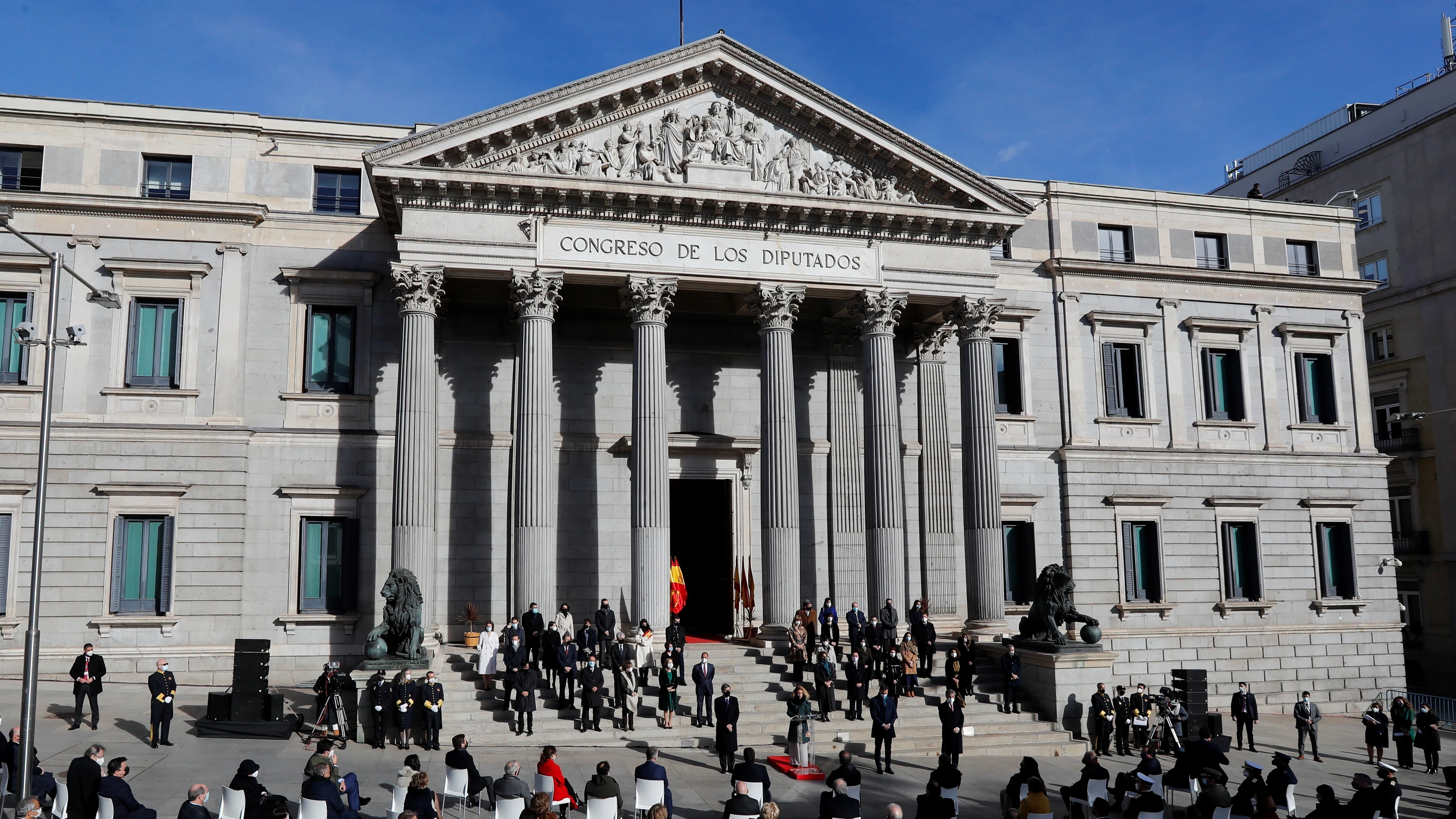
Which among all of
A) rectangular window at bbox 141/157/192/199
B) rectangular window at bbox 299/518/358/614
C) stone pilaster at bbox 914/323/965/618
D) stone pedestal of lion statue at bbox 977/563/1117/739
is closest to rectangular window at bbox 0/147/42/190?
rectangular window at bbox 141/157/192/199

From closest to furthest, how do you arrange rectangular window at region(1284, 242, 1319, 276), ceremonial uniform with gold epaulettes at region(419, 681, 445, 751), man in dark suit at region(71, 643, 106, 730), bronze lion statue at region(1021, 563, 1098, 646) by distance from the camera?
ceremonial uniform with gold epaulettes at region(419, 681, 445, 751)
man in dark suit at region(71, 643, 106, 730)
bronze lion statue at region(1021, 563, 1098, 646)
rectangular window at region(1284, 242, 1319, 276)

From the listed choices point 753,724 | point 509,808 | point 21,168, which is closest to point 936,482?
point 753,724

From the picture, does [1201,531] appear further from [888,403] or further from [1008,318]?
[888,403]

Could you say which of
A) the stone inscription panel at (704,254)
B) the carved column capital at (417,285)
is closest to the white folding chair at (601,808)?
the carved column capital at (417,285)

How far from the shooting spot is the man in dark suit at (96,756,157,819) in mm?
13508

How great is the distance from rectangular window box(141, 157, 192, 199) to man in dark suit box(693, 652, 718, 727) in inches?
775

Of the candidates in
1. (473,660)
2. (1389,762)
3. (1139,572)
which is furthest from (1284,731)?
(473,660)

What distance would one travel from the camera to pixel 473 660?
991 inches

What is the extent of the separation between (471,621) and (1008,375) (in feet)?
61.7

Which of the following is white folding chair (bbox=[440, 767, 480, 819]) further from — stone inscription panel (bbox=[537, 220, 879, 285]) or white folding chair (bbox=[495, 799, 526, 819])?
stone inscription panel (bbox=[537, 220, 879, 285])

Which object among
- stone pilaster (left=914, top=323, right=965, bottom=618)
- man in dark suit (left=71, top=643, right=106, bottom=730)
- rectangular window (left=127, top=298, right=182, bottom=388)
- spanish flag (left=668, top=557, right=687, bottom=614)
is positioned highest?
rectangular window (left=127, top=298, right=182, bottom=388)

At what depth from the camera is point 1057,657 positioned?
990 inches

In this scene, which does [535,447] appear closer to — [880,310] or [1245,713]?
[880,310]

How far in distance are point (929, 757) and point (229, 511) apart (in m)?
19.3
